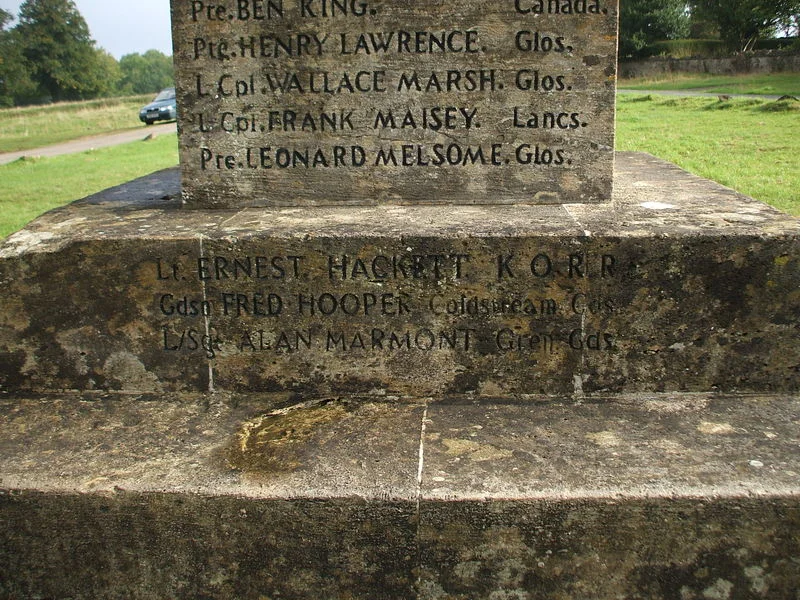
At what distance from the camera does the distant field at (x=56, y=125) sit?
25000 mm

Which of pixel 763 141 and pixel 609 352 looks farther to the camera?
pixel 763 141

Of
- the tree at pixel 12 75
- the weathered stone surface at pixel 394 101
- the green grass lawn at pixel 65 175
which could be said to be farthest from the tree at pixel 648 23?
the tree at pixel 12 75

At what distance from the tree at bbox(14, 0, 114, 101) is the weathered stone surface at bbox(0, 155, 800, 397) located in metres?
83.6

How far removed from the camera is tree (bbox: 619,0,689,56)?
48.8m

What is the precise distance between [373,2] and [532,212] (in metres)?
1.05

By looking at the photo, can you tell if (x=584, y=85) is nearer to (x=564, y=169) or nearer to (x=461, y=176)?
(x=564, y=169)

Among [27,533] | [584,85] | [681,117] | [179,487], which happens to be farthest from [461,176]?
[681,117]

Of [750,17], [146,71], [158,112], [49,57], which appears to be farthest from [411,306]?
[146,71]

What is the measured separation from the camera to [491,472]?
7.72 ft

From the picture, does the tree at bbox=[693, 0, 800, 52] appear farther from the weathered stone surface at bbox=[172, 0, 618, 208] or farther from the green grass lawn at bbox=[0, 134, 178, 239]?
the weathered stone surface at bbox=[172, 0, 618, 208]

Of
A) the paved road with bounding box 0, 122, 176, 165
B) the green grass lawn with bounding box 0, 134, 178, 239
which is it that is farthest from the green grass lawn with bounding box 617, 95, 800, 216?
the paved road with bounding box 0, 122, 176, 165

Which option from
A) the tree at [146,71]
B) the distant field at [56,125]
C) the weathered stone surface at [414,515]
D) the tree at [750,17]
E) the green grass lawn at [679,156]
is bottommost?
the weathered stone surface at [414,515]

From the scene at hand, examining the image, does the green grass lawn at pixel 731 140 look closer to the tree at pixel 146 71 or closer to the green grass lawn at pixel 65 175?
the green grass lawn at pixel 65 175

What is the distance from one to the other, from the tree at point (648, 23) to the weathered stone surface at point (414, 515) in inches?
1989
